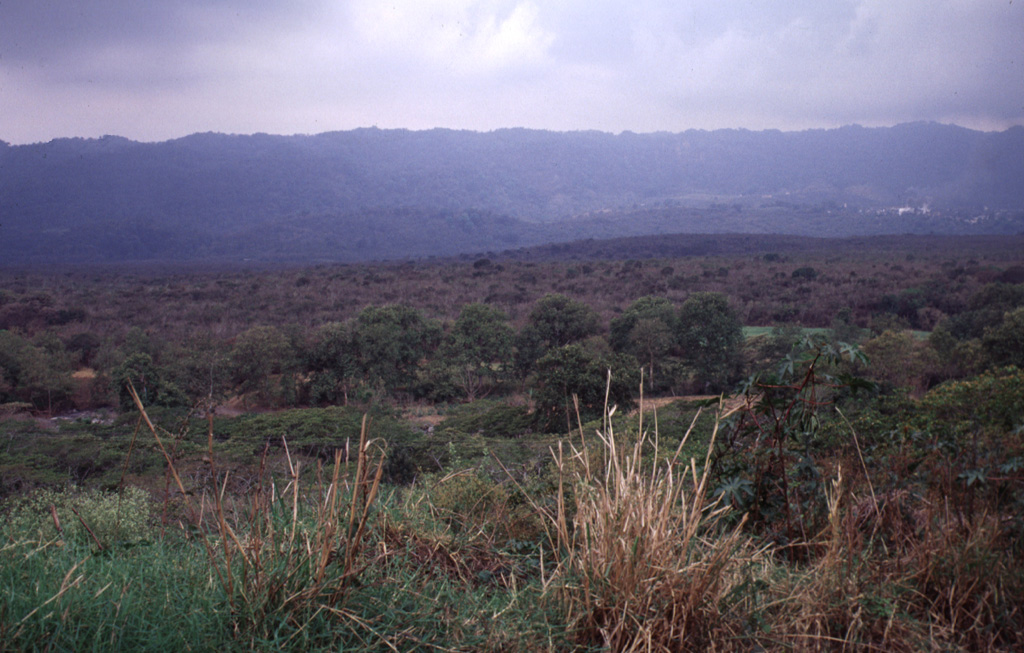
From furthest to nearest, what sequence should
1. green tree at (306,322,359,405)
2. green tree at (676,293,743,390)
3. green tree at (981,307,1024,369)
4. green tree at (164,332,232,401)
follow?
green tree at (306,322,359,405) < green tree at (676,293,743,390) < green tree at (164,332,232,401) < green tree at (981,307,1024,369)

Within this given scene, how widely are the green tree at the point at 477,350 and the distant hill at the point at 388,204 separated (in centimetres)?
8043

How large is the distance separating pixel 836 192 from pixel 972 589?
197 m

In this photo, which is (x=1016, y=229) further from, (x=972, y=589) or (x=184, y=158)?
(x=184, y=158)

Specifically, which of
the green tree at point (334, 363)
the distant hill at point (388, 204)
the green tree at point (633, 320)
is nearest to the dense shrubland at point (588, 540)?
the green tree at point (334, 363)

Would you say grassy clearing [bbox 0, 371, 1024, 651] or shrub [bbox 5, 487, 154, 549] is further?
shrub [bbox 5, 487, 154, 549]

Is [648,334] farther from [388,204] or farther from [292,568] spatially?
[388,204]

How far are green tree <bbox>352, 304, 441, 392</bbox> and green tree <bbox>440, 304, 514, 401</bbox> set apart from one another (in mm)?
925

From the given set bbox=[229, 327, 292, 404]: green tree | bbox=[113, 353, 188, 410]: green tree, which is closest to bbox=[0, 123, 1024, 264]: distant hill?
bbox=[229, 327, 292, 404]: green tree

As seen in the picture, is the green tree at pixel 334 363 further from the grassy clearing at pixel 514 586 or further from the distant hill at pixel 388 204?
the distant hill at pixel 388 204

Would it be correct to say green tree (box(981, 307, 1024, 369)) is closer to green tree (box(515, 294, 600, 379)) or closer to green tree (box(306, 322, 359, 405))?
green tree (box(515, 294, 600, 379))

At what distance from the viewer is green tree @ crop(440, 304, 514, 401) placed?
20.1 meters

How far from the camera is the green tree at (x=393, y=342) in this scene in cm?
1916

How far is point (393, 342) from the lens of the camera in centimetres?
1959

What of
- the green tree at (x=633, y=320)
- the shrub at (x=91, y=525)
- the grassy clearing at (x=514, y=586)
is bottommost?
the green tree at (x=633, y=320)
